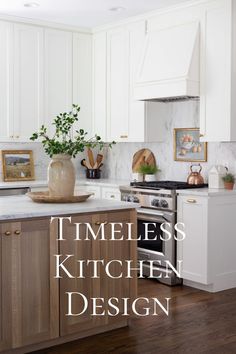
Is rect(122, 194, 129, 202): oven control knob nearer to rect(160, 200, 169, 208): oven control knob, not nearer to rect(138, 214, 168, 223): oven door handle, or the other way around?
rect(138, 214, 168, 223): oven door handle

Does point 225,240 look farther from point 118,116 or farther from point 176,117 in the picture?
point 118,116

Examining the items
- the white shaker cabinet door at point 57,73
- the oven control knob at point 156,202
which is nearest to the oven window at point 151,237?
the oven control knob at point 156,202

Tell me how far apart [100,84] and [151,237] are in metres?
2.05

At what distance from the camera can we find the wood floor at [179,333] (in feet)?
11.7

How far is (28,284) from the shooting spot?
3.40m

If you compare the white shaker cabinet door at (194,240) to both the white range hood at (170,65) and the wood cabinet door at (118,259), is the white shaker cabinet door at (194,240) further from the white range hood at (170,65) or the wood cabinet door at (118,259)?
the wood cabinet door at (118,259)

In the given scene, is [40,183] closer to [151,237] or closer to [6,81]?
[6,81]

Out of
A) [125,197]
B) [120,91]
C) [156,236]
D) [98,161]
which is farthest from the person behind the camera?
[98,161]

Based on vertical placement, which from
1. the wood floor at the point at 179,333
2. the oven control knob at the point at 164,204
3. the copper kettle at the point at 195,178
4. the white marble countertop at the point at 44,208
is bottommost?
the wood floor at the point at 179,333

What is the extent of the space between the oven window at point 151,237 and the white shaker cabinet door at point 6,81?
5.74ft

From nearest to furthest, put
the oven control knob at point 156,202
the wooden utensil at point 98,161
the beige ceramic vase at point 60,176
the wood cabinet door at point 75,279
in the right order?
the wood cabinet door at point 75,279 < the beige ceramic vase at point 60,176 < the oven control knob at point 156,202 < the wooden utensil at point 98,161

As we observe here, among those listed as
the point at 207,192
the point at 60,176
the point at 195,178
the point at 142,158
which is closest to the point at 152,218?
the point at 195,178

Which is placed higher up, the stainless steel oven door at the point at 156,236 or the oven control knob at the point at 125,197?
the oven control knob at the point at 125,197

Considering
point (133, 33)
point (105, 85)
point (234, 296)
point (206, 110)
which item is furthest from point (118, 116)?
point (234, 296)
